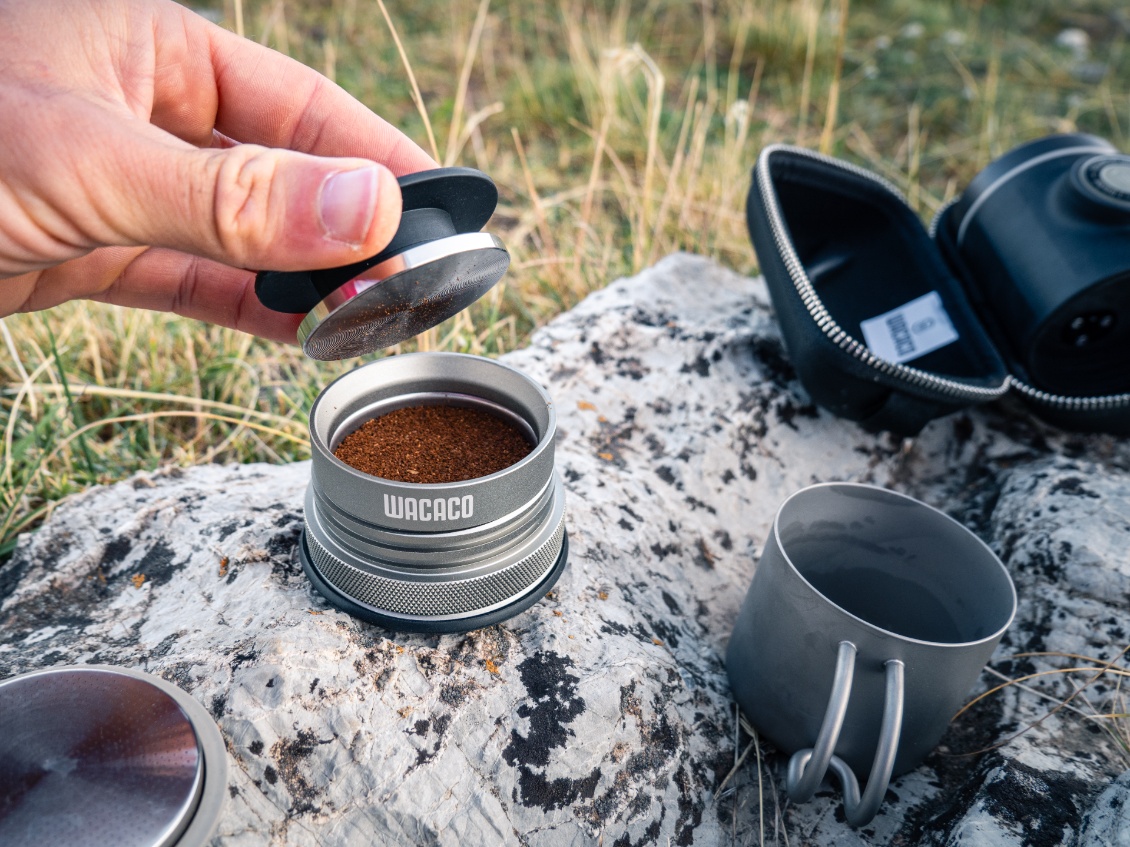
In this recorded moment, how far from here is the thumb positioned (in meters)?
1.21

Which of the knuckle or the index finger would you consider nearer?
the knuckle

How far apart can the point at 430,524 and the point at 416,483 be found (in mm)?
67

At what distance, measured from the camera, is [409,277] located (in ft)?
4.31

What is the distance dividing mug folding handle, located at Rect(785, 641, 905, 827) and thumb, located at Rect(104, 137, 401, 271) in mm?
955

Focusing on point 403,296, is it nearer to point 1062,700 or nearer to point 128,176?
point 128,176

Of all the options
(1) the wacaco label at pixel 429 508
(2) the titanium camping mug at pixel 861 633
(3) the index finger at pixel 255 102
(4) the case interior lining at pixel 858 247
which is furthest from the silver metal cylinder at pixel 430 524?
(4) the case interior lining at pixel 858 247

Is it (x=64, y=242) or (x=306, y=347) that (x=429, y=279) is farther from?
(x=64, y=242)

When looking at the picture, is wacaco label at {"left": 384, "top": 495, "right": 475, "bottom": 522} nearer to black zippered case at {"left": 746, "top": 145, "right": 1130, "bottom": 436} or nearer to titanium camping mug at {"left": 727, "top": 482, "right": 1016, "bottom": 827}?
titanium camping mug at {"left": 727, "top": 482, "right": 1016, "bottom": 827}

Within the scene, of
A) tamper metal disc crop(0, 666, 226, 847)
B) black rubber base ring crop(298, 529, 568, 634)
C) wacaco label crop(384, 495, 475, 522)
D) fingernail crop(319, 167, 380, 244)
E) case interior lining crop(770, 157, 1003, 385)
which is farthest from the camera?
case interior lining crop(770, 157, 1003, 385)

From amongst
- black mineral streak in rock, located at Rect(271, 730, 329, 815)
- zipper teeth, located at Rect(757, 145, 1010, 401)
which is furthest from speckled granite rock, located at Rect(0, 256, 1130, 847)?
zipper teeth, located at Rect(757, 145, 1010, 401)

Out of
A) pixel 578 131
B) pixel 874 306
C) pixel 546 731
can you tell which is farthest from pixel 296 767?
pixel 578 131

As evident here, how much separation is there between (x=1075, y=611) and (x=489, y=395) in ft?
4.24

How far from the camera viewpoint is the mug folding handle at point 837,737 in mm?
1346

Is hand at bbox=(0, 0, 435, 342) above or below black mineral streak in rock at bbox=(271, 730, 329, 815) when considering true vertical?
above
